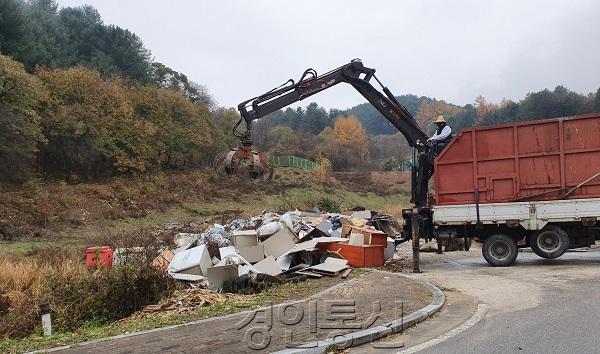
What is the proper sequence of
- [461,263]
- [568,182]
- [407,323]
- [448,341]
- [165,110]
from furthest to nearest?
[165,110], [461,263], [568,182], [407,323], [448,341]

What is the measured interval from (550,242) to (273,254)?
23.0ft

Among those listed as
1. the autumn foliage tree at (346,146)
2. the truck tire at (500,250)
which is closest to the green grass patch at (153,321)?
the truck tire at (500,250)

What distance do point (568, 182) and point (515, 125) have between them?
1899mm

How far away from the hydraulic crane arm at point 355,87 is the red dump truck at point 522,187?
219cm

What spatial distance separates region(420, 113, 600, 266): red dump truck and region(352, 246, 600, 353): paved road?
2.41ft

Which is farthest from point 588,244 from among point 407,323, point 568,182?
point 407,323

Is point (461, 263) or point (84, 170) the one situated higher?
point (84, 170)

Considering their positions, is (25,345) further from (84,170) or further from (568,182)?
(84,170)

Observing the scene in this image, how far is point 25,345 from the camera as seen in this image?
20.8ft

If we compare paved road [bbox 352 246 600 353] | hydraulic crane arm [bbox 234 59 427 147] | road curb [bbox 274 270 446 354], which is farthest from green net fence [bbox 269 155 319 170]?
road curb [bbox 274 270 446 354]

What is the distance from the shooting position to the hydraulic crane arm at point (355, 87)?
14.5m

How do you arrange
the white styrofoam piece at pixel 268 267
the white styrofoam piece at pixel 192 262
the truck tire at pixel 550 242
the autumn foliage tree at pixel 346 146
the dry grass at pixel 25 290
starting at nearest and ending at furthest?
the dry grass at pixel 25 290, the white styrofoam piece at pixel 192 262, the white styrofoam piece at pixel 268 267, the truck tire at pixel 550 242, the autumn foliage tree at pixel 346 146

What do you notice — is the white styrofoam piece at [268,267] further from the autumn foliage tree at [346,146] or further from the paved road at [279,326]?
the autumn foliage tree at [346,146]

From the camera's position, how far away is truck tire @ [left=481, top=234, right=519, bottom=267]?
13406 mm
